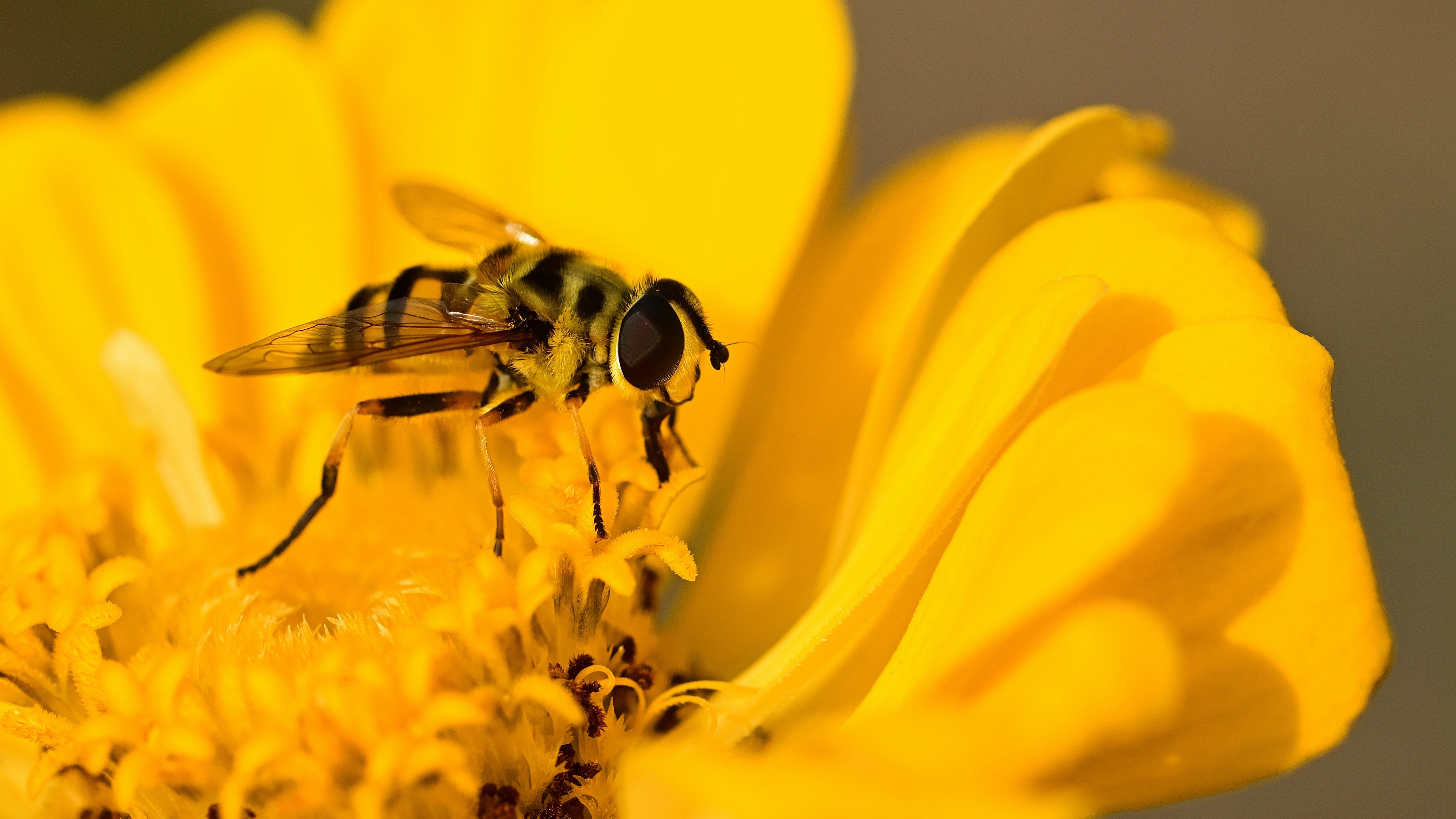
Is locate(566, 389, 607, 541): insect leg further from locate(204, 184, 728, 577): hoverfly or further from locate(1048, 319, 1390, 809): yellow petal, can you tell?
locate(1048, 319, 1390, 809): yellow petal

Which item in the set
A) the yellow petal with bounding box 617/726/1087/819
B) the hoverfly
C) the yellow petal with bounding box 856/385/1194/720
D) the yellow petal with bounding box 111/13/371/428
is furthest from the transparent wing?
the yellow petal with bounding box 617/726/1087/819

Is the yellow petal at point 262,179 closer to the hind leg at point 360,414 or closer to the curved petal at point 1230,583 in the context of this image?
the hind leg at point 360,414

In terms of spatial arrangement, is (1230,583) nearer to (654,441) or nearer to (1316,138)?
(654,441)

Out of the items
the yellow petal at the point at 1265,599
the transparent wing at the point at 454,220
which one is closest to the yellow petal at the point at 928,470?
the yellow petal at the point at 1265,599

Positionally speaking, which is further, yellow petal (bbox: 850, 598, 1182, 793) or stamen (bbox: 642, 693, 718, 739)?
stamen (bbox: 642, 693, 718, 739)

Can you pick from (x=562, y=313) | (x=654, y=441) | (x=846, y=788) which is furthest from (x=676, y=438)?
(x=846, y=788)

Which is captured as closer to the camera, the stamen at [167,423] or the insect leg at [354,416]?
the insect leg at [354,416]
